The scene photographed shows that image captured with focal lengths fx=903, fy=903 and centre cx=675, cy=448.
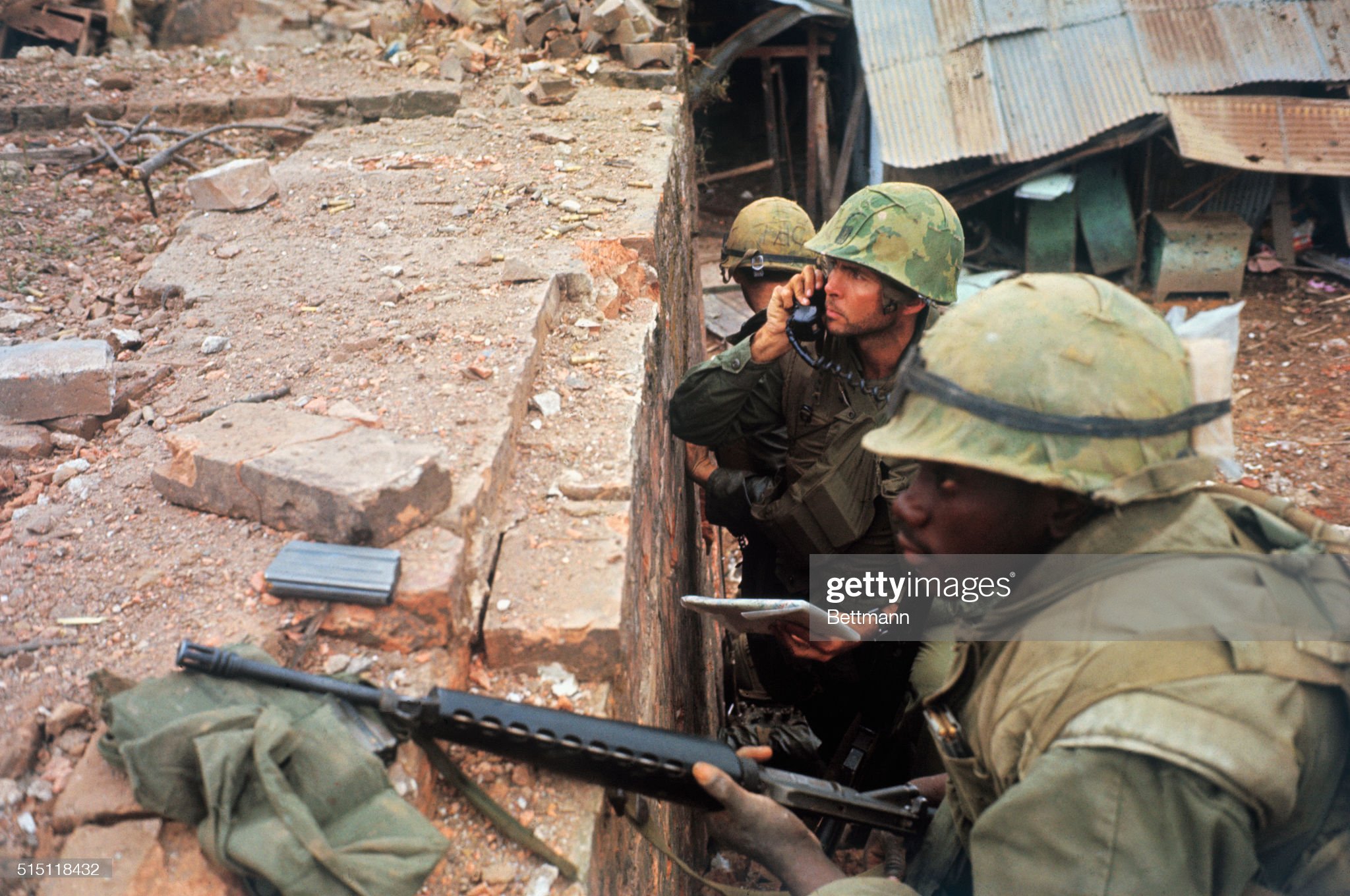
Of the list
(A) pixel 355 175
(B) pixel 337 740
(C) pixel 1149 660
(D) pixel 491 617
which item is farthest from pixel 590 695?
(A) pixel 355 175

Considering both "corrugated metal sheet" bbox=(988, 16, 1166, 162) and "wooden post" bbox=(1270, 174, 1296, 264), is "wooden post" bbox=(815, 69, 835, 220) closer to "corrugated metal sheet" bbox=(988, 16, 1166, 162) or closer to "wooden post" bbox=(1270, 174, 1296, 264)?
"corrugated metal sheet" bbox=(988, 16, 1166, 162)

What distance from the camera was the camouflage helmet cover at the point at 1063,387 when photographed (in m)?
1.33

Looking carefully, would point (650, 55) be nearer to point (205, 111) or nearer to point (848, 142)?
point (205, 111)

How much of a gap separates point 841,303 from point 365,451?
1518 mm

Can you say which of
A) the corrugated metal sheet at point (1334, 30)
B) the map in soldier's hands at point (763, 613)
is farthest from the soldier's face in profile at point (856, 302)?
the corrugated metal sheet at point (1334, 30)

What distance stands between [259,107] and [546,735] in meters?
5.49

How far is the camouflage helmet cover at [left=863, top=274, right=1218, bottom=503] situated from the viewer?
133 centimetres

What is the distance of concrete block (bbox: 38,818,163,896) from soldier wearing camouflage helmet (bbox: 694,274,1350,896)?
1069 mm

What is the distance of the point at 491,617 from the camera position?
1.80 metres

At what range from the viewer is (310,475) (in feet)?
6.01

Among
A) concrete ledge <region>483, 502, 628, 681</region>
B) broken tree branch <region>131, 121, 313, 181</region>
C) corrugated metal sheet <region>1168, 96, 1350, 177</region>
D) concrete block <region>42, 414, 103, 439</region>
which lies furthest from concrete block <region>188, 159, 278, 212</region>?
corrugated metal sheet <region>1168, 96, 1350, 177</region>

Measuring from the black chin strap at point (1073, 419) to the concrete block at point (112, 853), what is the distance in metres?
1.37

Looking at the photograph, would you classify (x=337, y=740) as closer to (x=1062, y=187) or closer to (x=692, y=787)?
(x=692, y=787)

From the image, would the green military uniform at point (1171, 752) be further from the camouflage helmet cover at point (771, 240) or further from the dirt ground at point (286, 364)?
the camouflage helmet cover at point (771, 240)
